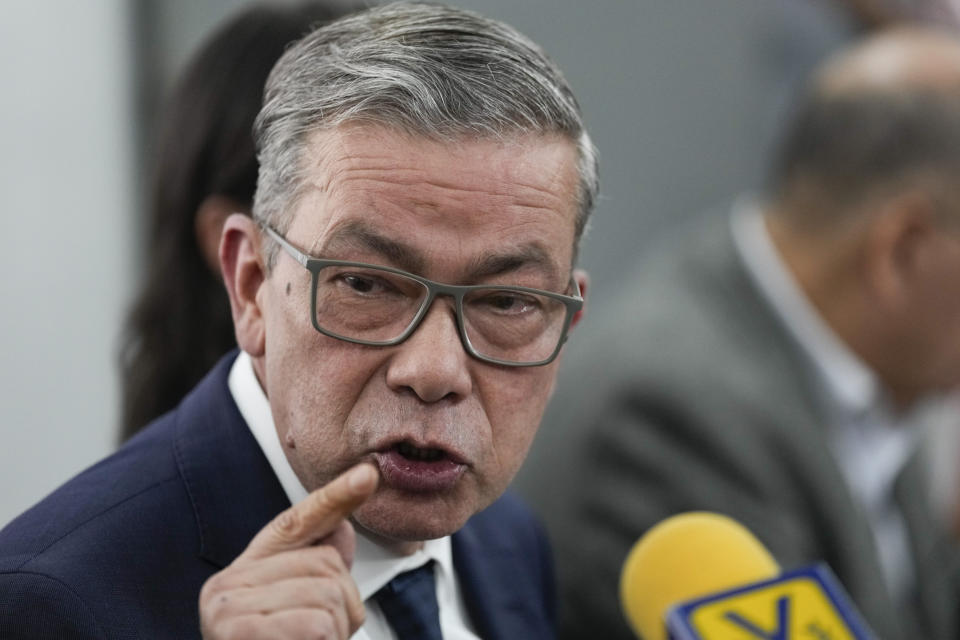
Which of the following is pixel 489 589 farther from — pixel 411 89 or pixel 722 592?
pixel 411 89

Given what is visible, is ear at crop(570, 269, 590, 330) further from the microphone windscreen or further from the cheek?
the microphone windscreen

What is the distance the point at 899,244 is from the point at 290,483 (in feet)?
5.62

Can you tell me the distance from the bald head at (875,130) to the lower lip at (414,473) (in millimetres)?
1690

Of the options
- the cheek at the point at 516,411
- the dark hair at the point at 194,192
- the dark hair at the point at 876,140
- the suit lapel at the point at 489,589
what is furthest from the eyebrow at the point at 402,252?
the dark hair at the point at 876,140

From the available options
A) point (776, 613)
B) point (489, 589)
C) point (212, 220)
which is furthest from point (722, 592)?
point (212, 220)

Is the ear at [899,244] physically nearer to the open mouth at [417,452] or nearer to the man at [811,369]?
the man at [811,369]

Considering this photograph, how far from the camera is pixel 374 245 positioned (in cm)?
112

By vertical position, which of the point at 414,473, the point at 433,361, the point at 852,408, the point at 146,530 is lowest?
the point at 852,408

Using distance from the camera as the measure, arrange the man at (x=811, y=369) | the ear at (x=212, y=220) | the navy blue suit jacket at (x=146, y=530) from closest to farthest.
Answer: the navy blue suit jacket at (x=146, y=530) → the ear at (x=212, y=220) → the man at (x=811, y=369)

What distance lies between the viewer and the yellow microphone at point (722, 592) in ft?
4.68

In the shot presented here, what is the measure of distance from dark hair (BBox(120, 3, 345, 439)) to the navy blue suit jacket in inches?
18.7

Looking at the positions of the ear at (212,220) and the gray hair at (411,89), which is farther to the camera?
the ear at (212,220)

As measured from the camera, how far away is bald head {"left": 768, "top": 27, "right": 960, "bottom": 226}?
99.8 inches

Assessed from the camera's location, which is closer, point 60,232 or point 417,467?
point 417,467
